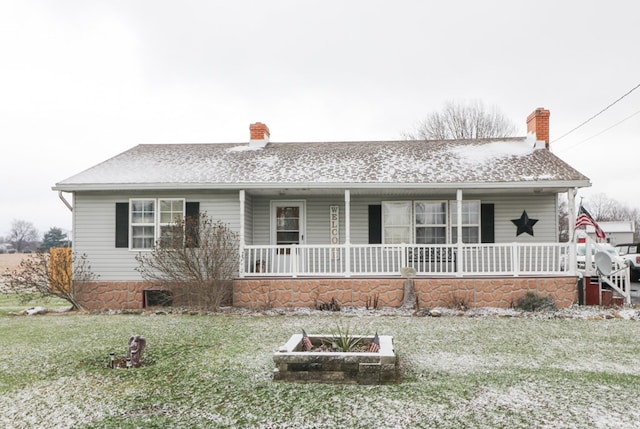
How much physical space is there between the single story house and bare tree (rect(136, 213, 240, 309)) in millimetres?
402

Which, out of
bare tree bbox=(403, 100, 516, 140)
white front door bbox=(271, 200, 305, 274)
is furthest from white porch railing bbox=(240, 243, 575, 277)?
bare tree bbox=(403, 100, 516, 140)

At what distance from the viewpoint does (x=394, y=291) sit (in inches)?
456

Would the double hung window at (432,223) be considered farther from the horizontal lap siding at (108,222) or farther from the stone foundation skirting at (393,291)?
the horizontal lap siding at (108,222)

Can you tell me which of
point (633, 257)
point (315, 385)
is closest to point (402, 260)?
point (315, 385)

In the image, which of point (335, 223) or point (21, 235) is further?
point (21, 235)

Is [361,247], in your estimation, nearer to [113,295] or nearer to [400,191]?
[400,191]

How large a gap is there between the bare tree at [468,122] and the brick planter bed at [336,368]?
29367 mm

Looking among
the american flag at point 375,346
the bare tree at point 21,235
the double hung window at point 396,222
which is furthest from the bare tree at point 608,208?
the bare tree at point 21,235

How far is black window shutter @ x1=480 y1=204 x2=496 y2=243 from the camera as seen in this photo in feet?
42.2

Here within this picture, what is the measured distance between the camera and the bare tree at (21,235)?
8075 centimetres

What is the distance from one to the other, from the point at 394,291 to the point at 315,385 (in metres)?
6.59

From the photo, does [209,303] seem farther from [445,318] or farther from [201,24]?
[201,24]

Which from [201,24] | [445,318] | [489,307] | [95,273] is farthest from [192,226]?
[489,307]

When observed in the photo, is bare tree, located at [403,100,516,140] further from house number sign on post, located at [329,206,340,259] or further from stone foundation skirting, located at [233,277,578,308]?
stone foundation skirting, located at [233,277,578,308]
